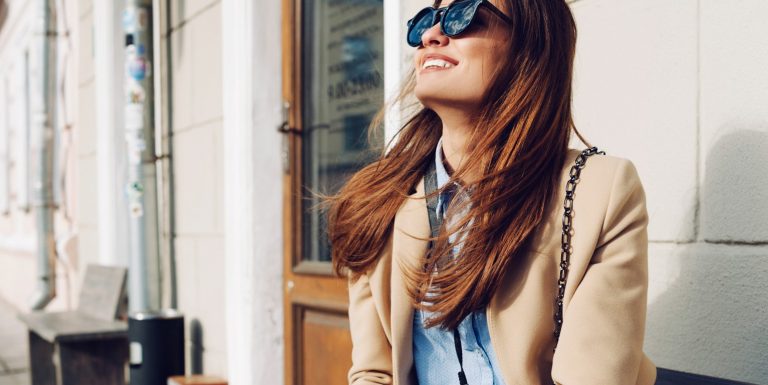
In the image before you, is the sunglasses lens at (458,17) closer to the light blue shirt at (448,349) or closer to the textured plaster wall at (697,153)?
the light blue shirt at (448,349)

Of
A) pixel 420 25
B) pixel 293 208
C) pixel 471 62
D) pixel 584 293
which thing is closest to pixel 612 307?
pixel 584 293

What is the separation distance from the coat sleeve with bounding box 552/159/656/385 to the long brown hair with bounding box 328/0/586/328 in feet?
0.43

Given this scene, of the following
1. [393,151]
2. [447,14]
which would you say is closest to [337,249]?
[393,151]

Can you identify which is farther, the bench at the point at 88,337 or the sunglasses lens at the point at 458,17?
the bench at the point at 88,337

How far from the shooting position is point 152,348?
4.27 m

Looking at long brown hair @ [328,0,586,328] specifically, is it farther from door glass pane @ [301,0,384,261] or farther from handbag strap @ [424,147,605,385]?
door glass pane @ [301,0,384,261]

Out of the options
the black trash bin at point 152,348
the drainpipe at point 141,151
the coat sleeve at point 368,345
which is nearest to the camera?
the coat sleeve at point 368,345

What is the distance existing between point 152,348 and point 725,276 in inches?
126

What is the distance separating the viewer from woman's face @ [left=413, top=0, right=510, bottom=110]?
150 centimetres

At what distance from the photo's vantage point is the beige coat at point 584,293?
51.9 inches

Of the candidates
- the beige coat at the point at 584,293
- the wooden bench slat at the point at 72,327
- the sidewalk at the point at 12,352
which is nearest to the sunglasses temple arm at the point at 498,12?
the beige coat at the point at 584,293

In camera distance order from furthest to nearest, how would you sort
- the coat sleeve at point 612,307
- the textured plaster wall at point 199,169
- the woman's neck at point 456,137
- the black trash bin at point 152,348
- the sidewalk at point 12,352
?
the sidewalk at point 12,352 → the textured plaster wall at point 199,169 → the black trash bin at point 152,348 → the woman's neck at point 456,137 → the coat sleeve at point 612,307

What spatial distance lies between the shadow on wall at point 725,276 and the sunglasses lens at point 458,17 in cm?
79

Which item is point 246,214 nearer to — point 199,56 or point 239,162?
point 239,162
